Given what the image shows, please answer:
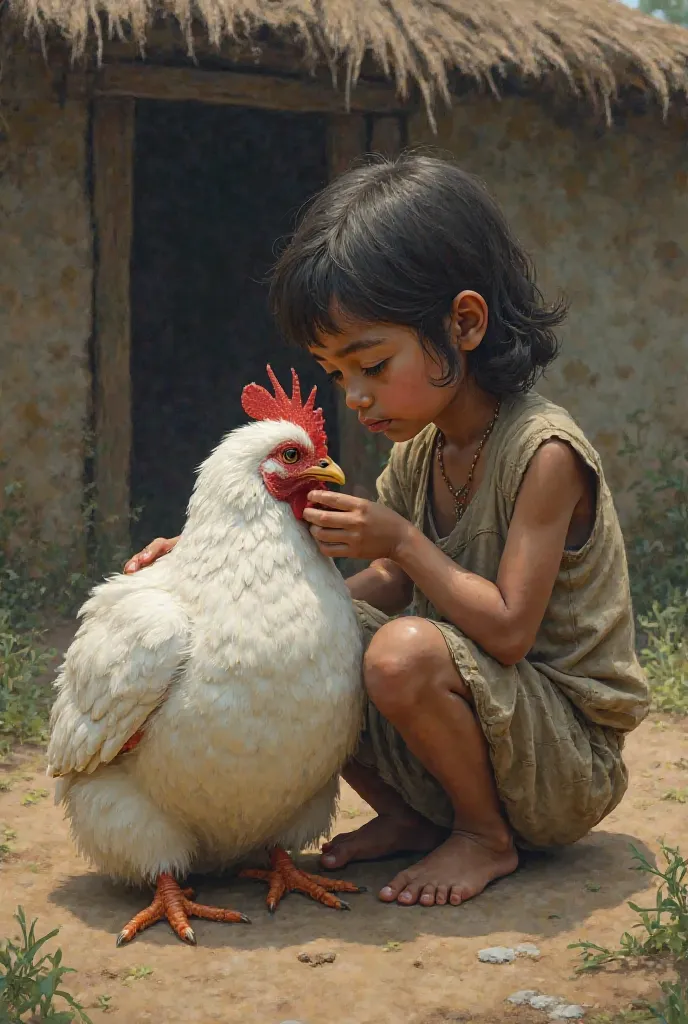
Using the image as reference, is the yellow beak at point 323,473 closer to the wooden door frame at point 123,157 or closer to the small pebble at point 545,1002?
the small pebble at point 545,1002

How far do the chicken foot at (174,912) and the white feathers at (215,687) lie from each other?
53mm

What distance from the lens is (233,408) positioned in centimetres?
832

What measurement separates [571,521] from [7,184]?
11.8 feet

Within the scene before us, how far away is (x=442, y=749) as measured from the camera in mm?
2803

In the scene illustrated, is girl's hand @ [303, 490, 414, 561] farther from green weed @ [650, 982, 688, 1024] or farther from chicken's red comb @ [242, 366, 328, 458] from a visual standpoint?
green weed @ [650, 982, 688, 1024]

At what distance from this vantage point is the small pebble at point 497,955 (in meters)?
2.48

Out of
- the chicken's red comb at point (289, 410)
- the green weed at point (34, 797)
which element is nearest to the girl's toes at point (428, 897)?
the chicken's red comb at point (289, 410)

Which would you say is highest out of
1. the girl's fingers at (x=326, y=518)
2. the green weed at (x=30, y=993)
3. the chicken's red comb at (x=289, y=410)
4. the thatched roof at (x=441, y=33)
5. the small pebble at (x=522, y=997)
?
the thatched roof at (x=441, y=33)

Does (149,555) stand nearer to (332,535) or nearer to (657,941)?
(332,535)

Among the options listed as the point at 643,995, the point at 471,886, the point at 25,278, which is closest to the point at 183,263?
the point at 25,278

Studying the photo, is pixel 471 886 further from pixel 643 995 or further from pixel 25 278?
pixel 25 278

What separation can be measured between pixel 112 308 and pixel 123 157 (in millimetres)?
701

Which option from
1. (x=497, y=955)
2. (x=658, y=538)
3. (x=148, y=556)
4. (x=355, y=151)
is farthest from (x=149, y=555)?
(x=658, y=538)

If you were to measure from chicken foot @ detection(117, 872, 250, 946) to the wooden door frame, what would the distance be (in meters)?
3.05
